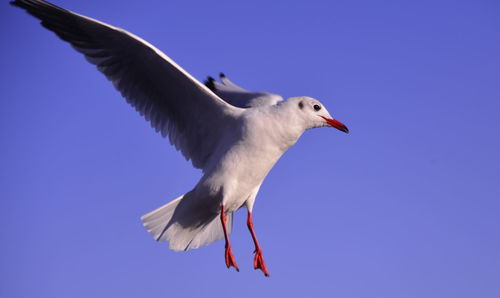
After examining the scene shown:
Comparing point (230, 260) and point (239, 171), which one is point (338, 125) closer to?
point (239, 171)

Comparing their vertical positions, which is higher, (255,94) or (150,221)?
(255,94)

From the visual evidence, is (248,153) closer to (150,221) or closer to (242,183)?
(242,183)

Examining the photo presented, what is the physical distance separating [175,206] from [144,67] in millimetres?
1731

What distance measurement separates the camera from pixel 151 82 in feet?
24.9

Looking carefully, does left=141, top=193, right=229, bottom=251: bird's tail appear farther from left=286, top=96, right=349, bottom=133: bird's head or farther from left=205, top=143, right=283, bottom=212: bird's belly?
left=286, top=96, right=349, bottom=133: bird's head

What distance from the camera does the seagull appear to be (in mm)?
6820

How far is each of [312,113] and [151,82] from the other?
2.07 metres

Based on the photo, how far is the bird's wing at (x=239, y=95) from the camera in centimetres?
838

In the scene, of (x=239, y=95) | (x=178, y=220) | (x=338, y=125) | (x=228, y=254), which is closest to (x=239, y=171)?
(x=228, y=254)

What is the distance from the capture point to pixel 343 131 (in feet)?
23.5

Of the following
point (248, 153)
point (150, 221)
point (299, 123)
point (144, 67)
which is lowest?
point (150, 221)

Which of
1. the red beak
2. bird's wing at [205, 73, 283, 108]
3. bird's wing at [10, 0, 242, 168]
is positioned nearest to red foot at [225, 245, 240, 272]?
bird's wing at [10, 0, 242, 168]

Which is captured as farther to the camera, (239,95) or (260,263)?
(239,95)

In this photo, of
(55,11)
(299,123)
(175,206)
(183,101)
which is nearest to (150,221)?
(175,206)
